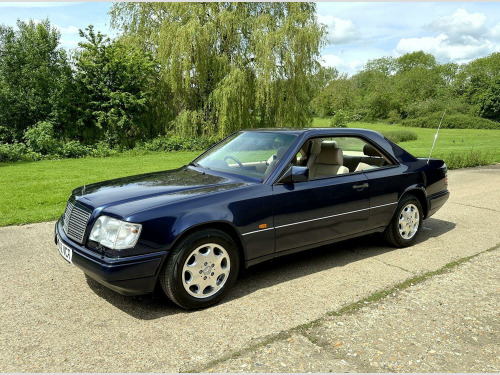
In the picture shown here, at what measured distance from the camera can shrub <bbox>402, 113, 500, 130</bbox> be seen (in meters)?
53.2

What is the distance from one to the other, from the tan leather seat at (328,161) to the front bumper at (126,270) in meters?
2.30

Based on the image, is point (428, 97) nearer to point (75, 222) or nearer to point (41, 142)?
point (41, 142)

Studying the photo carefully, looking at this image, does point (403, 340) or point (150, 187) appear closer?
point (403, 340)

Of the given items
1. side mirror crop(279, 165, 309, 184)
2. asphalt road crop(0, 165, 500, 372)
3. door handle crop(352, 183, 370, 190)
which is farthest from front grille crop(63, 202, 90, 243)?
door handle crop(352, 183, 370, 190)

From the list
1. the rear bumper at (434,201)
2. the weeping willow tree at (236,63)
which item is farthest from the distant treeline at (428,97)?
the rear bumper at (434,201)

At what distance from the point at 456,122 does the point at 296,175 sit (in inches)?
2257

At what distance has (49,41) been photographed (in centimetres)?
2038

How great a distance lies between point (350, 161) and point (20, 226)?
198 inches

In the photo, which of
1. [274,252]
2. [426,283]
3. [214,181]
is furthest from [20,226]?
[426,283]

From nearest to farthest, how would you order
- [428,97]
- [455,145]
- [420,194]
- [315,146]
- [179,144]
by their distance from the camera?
[315,146]
[420,194]
[179,144]
[455,145]
[428,97]

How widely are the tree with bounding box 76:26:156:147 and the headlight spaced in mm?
18557

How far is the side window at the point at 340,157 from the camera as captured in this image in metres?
4.95

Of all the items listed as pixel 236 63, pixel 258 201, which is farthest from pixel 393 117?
pixel 258 201

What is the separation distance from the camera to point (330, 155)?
503cm
